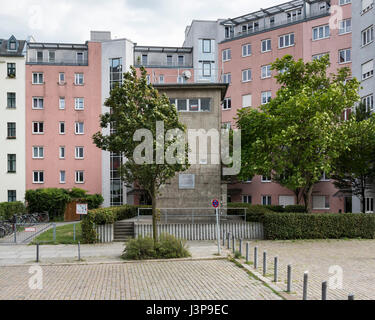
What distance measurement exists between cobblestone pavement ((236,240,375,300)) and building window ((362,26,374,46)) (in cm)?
1826

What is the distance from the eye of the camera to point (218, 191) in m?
24.5

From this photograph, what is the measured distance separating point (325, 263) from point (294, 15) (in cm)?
3792

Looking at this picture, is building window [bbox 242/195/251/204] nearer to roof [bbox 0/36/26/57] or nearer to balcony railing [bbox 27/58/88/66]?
balcony railing [bbox 27/58/88/66]

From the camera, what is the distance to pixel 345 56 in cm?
4125

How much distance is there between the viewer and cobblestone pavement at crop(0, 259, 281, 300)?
10.5 m

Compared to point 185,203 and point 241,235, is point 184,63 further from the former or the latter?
point 241,235

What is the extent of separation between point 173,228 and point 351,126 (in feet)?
40.8

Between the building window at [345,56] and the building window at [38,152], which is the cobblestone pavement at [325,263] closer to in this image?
the building window at [345,56]

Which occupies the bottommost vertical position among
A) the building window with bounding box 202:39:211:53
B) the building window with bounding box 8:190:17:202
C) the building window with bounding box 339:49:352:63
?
the building window with bounding box 8:190:17:202

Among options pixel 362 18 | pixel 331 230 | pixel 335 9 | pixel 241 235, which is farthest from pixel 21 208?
pixel 335 9

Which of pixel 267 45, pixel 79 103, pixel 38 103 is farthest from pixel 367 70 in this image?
pixel 38 103

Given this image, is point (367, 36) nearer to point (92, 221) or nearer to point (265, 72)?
point (265, 72)

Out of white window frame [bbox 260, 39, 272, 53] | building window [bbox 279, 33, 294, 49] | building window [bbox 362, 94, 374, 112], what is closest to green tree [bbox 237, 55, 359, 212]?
building window [bbox 362, 94, 374, 112]

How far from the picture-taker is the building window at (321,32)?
1666 inches
